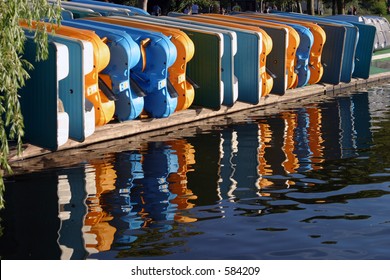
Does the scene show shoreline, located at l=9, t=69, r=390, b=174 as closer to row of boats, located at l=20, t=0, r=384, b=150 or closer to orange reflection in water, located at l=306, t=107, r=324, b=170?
row of boats, located at l=20, t=0, r=384, b=150

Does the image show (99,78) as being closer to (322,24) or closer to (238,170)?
(238,170)

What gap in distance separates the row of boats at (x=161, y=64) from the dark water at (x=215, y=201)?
3.29 ft

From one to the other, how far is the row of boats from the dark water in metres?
1.00

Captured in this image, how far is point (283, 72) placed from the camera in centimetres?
2434

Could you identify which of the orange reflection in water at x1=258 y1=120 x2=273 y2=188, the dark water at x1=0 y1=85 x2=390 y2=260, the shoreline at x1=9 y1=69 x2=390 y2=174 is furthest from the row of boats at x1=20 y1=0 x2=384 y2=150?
the orange reflection in water at x1=258 y1=120 x2=273 y2=188

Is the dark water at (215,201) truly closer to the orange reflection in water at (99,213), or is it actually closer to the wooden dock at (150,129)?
the orange reflection in water at (99,213)

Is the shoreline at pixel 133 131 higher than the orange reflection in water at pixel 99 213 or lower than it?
lower

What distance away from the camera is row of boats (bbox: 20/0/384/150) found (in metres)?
16.3

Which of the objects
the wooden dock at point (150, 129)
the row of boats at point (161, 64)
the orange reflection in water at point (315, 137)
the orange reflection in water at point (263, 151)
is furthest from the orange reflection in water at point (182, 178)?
the orange reflection in water at point (315, 137)

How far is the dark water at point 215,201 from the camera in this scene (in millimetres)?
10641

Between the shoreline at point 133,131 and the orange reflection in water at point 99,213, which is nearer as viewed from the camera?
the orange reflection in water at point 99,213

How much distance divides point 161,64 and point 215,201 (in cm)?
667

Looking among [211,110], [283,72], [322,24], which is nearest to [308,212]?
[211,110]
